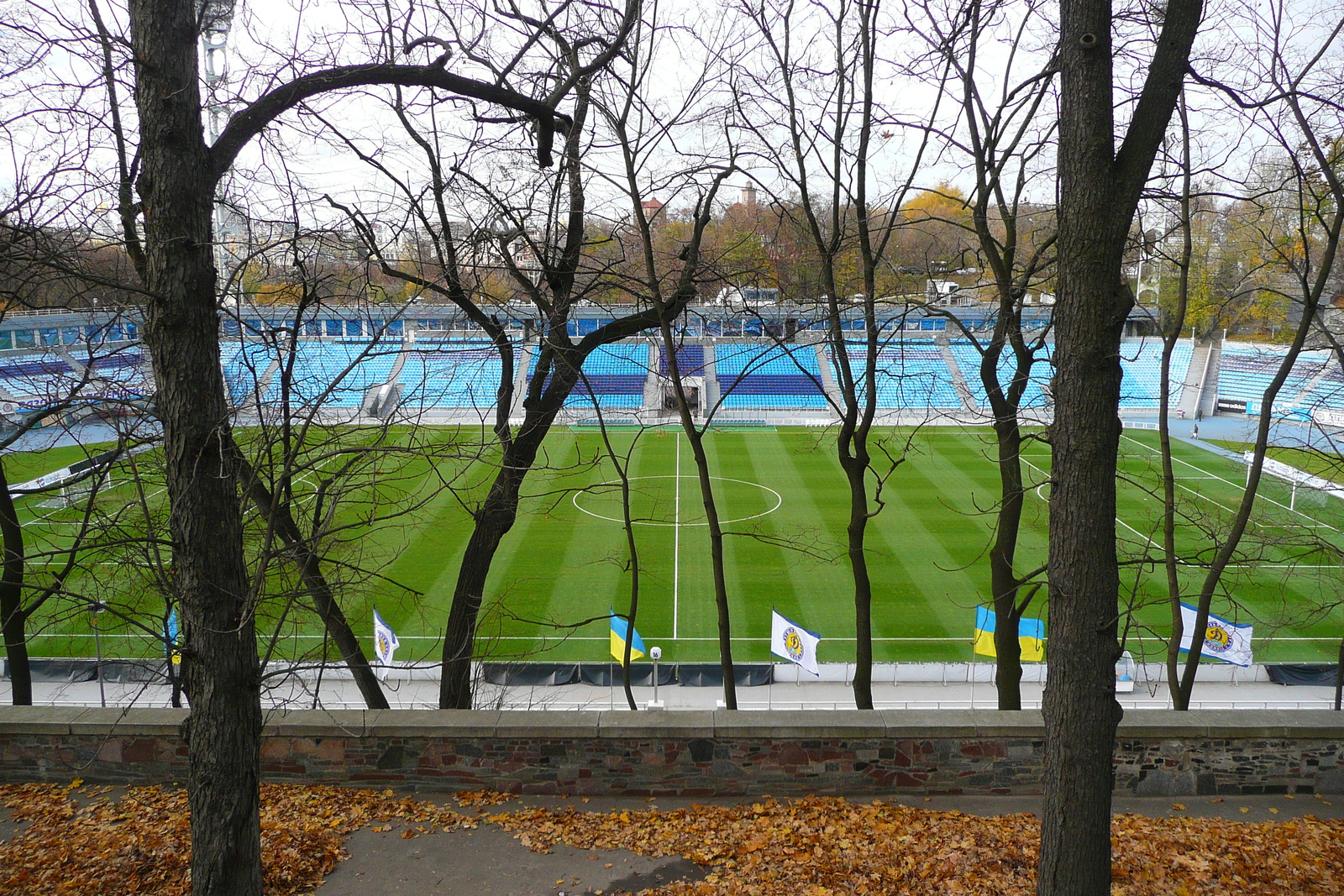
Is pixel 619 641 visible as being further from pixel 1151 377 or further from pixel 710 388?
pixel 1151 377

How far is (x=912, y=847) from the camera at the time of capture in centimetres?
520

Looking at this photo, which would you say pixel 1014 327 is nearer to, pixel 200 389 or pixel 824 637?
pixel 200 389

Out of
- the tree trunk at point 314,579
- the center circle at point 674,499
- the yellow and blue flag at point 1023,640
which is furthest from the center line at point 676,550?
the tree trunk at point 314,579

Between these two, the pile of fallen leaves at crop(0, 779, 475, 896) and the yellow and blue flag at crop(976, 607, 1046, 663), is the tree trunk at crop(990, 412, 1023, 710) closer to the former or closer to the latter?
the yellow and blue flag at crop(976, 607, 1046, 663)

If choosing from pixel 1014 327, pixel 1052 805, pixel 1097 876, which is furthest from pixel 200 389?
pixel 1014 327

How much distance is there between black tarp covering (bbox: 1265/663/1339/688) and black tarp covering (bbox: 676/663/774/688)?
8.05m

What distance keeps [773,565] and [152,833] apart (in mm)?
14975

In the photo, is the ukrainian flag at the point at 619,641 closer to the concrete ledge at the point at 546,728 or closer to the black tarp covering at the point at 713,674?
the black tarp covering at the point at 713,674

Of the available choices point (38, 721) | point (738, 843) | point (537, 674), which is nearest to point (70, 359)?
point (537, 674)

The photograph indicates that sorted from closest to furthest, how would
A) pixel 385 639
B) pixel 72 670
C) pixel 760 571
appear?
pixel 385 639, pixel 72 670, pixel 760 571

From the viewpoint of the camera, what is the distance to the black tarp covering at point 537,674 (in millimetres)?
14109

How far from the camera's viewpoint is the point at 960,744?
6.08m

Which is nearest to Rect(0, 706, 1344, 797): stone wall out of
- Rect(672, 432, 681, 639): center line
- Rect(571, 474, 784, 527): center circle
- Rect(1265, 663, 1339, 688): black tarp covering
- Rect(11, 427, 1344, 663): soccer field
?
Rect(11, 427, 1344, 663): soccer field

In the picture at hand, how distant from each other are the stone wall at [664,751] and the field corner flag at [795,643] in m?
7.04
